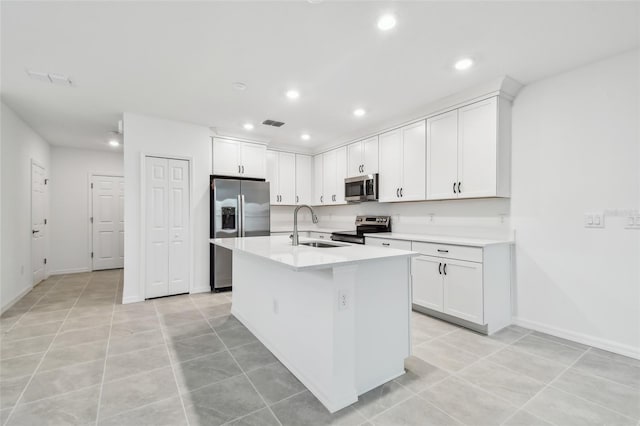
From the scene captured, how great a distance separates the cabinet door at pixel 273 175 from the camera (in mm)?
5441

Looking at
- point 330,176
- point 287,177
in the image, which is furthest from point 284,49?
point 287,177

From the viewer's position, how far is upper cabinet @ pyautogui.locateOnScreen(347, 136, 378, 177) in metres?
4.48

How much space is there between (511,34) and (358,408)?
2.79 metres

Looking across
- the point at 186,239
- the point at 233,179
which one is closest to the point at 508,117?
the point at 233,179

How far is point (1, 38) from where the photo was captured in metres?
2.23

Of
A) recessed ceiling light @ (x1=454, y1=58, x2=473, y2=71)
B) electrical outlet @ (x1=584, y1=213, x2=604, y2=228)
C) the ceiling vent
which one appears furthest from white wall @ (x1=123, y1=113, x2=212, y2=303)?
electrical outlet @ (x1=584, y1=213, x2=604, y2=228)

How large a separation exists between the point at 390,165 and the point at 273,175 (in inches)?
89.5

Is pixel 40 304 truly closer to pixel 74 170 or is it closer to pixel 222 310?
pixel 222 310

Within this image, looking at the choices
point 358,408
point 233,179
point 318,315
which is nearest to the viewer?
point 358,408

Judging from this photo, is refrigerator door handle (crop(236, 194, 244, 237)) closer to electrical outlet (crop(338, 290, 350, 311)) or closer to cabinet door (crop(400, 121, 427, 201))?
cabinet door (crop(400, 121, 427, 201))

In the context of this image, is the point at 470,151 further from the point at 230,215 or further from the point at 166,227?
the point at 166,227

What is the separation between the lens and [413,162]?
3.84 m

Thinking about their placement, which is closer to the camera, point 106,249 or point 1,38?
point 1,38

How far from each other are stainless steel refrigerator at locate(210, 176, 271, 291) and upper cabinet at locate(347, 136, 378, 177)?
5.00 ft
